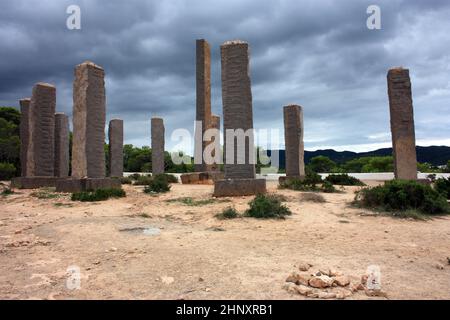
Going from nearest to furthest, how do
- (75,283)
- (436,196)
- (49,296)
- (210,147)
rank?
1. (49,296)
2. (75,283)
3. (436,196)
4. (210,147)

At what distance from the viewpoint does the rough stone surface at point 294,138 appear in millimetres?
13977

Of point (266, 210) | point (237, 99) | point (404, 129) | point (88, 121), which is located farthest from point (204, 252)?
point (404, 129)

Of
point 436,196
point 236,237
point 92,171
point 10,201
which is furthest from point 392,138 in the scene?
point 10,201

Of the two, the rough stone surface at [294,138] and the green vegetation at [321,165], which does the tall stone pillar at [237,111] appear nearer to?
the rough stone surface at [294,138]

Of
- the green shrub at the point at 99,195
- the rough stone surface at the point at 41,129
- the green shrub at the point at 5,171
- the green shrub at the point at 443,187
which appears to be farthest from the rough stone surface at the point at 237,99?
the green shrub at the point at 5,171

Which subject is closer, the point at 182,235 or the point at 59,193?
the point at 182,235

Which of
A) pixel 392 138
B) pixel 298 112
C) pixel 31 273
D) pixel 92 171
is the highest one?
pixel 298 112

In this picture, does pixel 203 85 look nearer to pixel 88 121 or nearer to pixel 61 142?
pixel 88 121

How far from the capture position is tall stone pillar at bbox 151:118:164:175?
20.5m

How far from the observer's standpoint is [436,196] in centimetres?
721

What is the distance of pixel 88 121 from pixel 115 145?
8.49m

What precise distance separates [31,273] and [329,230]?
4286 millimetres

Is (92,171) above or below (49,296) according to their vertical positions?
above

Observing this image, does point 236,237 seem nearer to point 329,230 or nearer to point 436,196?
point 329,230
